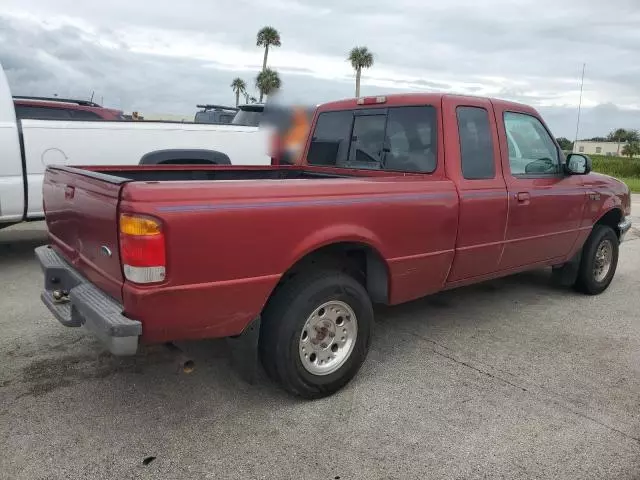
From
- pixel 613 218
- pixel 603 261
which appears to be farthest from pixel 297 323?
pixel 613 218

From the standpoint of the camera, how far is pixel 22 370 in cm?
373

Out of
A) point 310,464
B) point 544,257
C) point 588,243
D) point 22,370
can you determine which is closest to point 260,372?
point 310,464

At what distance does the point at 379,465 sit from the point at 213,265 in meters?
1.28

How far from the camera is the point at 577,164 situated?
202 inches

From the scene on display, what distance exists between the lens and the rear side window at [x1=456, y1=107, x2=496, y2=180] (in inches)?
166

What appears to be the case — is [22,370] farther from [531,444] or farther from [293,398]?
[531,444]

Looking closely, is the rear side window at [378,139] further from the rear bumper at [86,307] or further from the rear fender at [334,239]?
the rear bumper at [86,307]

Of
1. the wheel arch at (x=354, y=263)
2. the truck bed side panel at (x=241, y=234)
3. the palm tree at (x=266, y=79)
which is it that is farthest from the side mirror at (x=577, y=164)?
the palm tree at (x=266, y=79)

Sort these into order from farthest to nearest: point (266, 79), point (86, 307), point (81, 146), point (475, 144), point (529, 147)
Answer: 1. point (266, 79)
2. point (81, 146)
3. point (529, 147)
4. point (475, 144)
5. point (86, 307)

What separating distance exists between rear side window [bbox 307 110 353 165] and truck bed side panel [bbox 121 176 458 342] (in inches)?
48.8

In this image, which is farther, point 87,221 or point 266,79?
point 266,79

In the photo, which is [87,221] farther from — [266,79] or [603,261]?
[266,79]

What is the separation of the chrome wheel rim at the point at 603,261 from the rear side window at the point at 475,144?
88.4 inches

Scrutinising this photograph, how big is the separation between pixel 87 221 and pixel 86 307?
501 mm
